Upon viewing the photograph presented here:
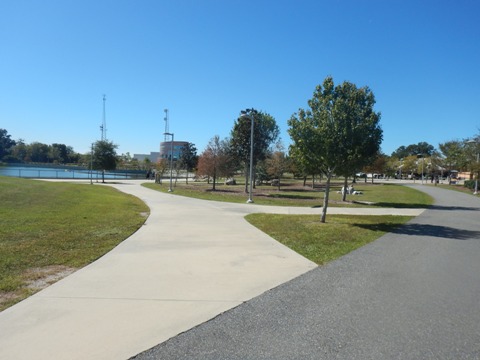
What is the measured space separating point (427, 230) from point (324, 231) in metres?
3.43

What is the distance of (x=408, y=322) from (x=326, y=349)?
1262 millimetres

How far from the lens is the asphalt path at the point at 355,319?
11.3ft

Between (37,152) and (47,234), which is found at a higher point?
(37,152)

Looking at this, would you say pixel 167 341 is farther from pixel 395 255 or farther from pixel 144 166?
pixel 144 166

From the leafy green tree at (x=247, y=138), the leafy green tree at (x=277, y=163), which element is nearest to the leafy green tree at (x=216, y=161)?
the leafy green tree at (x=247, y=138)

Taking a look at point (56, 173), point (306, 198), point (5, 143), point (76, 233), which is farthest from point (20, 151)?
point (76, 233)

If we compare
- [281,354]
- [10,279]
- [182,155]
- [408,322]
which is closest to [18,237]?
[10,279]

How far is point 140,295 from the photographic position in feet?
16.1

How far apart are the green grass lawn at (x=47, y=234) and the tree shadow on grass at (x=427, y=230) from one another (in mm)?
7508

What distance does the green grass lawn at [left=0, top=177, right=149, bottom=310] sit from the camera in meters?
5.68

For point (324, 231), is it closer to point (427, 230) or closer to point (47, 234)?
point (427, 230)

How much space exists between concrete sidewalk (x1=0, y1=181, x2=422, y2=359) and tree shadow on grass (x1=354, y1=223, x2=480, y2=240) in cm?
449

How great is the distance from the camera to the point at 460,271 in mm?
6504

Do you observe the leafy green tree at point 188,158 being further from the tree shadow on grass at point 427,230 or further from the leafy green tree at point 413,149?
the leafy green tree at point 413,149
